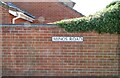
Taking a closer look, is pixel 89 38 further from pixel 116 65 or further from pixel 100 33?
pixel 116 65

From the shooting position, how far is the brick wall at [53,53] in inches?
324

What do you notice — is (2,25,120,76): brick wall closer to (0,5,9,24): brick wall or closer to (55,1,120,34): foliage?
(55,1,120,34): foliage

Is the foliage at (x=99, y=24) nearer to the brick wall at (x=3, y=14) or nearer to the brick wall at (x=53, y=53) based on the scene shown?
the brick wall at (x=53, y=53)

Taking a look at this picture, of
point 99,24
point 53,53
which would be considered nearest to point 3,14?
point 53,53

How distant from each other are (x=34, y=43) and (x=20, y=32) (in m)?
0.54

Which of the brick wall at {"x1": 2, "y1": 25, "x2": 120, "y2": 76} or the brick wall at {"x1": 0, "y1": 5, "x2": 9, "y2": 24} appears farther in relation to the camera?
the brick wall at {"x1": 0, "y1": 5, "x2": 9, "y2": 24}

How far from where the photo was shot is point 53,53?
826 centimetres

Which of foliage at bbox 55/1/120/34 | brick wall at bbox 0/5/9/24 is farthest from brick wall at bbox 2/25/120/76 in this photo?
brick wall at bbox 0/5/9/24

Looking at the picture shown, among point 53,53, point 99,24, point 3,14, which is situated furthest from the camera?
point 3,14

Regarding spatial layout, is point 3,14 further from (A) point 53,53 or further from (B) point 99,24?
(B) point 99,24

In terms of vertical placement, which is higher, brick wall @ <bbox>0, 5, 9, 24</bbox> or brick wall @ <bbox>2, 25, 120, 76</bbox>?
brick wall @ <bbox>0, 5, 9, 24</bbox>

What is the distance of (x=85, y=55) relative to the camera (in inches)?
325

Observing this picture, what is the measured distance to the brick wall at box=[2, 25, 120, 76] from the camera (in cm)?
823

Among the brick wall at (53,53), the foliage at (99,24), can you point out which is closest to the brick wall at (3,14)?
the brick wall at (53,53)
